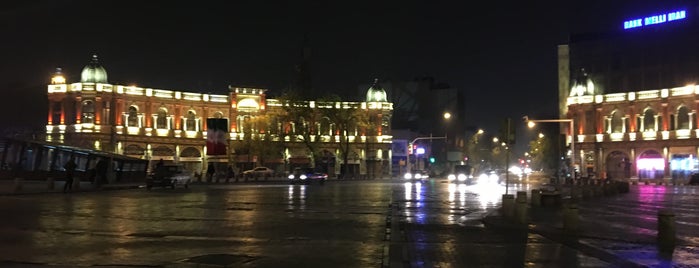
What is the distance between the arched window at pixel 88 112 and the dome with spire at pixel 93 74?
114 inches

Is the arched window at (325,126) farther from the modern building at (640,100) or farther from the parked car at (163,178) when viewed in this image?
the parked car at (163,178)

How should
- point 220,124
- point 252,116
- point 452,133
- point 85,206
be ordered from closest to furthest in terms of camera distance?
point 85,206, point 220,124, point 252,116, point 452,133

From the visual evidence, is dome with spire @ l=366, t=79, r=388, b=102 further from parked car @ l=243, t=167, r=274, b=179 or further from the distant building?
the distant building

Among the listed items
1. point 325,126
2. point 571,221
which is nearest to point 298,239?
point 571,221

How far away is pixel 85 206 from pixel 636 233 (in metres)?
18.1

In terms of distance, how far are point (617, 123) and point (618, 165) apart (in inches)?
226


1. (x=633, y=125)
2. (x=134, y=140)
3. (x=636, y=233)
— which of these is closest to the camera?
(x=636, y=233)

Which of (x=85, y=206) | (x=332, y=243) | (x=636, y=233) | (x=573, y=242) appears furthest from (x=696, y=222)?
(x=85, y=206)

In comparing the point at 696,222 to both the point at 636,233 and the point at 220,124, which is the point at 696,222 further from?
the point at 220,124

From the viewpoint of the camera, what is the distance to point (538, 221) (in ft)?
59.3

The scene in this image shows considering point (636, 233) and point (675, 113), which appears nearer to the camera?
point (636, 233)

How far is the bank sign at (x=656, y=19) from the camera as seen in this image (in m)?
93.8

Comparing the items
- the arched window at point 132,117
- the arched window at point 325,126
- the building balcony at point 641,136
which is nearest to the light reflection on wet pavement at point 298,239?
the arched window at point 132,117

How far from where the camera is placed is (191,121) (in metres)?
84.6
